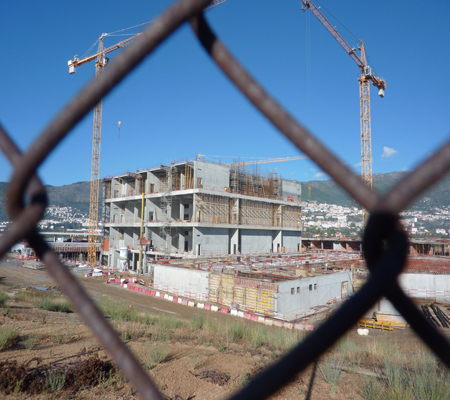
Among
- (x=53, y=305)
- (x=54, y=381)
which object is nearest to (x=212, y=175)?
(x=53, y=305)

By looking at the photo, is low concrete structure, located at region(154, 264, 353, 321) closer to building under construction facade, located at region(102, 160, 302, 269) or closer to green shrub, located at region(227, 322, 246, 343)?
green shrub, located at region(227, 322, 246, 343)

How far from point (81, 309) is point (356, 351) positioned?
741 centimetres

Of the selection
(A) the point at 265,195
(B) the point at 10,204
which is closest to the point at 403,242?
(B) the point at 10,204

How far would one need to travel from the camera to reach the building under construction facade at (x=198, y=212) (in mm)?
32312

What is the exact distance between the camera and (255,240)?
124ft

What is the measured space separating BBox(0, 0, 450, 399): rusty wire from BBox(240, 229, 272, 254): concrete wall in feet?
116

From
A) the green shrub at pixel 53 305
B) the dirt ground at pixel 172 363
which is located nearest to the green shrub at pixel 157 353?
the dirt ground at pixel 172 363

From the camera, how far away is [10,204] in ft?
2.21

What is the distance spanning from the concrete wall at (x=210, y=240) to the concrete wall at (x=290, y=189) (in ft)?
45.8

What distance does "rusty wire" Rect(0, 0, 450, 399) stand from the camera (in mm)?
547

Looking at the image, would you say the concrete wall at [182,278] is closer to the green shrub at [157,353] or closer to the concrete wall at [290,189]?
the green shrub at [157,353]

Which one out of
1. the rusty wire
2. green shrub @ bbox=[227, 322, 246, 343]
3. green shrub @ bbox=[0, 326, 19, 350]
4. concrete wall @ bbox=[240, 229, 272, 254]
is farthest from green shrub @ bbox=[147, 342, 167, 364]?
concrete wall @ bbox=[240, 229, 272, 254]

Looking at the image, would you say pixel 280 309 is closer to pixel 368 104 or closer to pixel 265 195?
pixel 265 195

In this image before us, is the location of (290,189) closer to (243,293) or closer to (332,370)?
(243,293)
